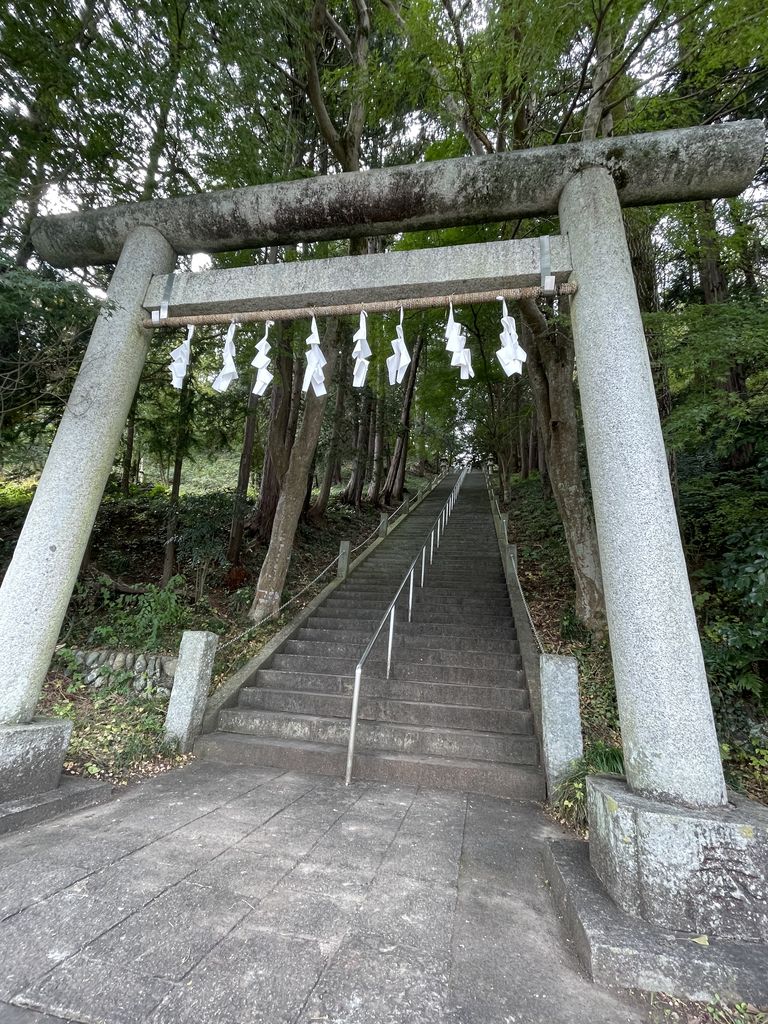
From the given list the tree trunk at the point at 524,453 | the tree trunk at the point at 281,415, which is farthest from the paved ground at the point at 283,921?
the tree trunk at the point at 524,453

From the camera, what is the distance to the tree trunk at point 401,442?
17.4 meters

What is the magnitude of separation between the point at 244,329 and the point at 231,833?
7.35 meters

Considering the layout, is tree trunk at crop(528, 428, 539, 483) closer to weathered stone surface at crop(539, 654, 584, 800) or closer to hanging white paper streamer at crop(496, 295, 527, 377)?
hanging white paper streamer at crop(496, 295, 527, 377)

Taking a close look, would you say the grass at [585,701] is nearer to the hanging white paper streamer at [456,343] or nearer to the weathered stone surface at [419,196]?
the hanging white paper streamer at [456,343]

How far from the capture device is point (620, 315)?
10.1 feet

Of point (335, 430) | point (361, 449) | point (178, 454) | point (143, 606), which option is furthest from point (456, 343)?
point (361, 449)

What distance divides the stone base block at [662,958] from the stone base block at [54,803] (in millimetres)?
3210

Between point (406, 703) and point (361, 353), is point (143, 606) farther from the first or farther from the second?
point (361, 353)

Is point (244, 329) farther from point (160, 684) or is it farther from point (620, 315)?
point (620, 315)

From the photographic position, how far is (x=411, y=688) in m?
5.09

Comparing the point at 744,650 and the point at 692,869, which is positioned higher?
the point at 744,650

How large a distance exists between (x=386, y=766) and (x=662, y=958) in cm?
246

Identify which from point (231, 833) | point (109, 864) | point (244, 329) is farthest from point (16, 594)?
point (244, 329)

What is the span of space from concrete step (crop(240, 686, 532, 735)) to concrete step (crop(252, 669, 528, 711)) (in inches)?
5.5
